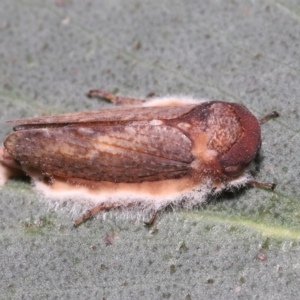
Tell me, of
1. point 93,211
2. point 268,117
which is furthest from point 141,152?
point 268,117

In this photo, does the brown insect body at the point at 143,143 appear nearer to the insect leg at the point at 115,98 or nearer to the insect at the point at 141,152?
the insect at the point at 141,152

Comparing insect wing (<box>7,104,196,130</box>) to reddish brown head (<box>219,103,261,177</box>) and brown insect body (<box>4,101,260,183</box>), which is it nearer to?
brown insect body (<box>4,101,260,183</box>)

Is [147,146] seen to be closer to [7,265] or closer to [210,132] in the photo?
[210,132]

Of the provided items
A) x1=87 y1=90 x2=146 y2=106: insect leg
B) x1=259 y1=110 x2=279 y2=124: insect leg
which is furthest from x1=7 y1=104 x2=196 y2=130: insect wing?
x1=259 y1=110 x2=279 y2=124: insect leg

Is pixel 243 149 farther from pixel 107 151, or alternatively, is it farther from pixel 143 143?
pixel 107 151

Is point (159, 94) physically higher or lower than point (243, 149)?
A: lower

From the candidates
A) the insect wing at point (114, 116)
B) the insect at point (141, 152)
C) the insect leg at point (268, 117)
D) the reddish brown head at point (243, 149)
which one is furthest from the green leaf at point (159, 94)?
the insect wing at point (114, 116)
